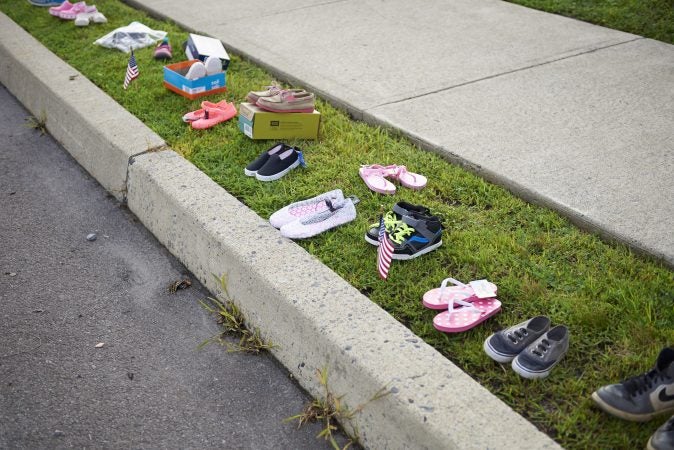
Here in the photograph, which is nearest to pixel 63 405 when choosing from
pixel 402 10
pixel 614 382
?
pixel 614 382

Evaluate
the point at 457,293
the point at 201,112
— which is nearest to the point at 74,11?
the point at 201,112

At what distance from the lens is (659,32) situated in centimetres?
585

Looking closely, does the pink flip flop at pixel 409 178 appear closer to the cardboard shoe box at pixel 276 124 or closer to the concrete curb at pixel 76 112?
the cardboard shoe box at pixel 276 124

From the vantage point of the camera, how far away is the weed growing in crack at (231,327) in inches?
116

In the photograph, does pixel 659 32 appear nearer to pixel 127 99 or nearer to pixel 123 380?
pixel 127 99

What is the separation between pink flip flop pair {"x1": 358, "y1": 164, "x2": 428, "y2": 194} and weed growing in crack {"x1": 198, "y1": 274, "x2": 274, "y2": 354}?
99cm

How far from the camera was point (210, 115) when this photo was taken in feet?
14.6

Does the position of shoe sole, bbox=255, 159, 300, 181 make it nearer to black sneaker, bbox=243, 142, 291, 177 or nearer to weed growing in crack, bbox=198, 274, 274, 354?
black sneaker, bbox=243, 142, 291, 177

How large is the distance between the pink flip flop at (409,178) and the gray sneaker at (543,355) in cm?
128

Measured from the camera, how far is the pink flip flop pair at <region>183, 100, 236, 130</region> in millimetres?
4375

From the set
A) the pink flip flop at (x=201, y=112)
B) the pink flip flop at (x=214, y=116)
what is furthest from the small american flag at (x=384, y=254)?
the pink flip flop at (x=201, y=112)

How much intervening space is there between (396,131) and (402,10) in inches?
110

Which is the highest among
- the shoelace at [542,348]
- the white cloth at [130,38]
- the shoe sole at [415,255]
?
the shoelace at [542,348]

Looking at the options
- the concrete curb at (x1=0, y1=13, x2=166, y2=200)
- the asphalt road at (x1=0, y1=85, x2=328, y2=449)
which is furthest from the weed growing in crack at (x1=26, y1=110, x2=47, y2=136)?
the asphalt road at (x1=0, y1=85, x2=328, y2=449)
